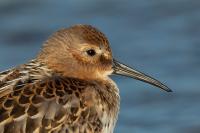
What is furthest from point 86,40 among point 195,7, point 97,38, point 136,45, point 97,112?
point 195,7

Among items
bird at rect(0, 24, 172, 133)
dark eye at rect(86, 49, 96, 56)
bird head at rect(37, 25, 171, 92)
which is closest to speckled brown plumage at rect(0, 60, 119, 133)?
bird at rect(0, 24, 172, 133)

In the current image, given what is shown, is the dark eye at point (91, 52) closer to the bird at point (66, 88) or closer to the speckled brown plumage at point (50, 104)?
the bird at point (66, 88)

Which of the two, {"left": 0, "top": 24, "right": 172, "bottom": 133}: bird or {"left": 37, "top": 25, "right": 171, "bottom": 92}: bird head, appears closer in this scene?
{"left": 0, "top": 24, "right": 172, "bottom": 133}: bird

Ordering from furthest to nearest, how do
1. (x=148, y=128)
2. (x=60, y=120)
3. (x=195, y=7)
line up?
(x=195, y=7) → (x=148, y=128) → (x=60, y=120)

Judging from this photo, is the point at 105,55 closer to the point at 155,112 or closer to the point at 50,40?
the point at 50,40


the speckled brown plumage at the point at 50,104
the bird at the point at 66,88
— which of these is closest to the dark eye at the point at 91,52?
the bird at the point at 66,88

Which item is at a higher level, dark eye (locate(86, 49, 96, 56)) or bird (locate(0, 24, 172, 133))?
dark eye (locate(86, 49, 96, 56))

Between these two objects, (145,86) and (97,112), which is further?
(145,86)

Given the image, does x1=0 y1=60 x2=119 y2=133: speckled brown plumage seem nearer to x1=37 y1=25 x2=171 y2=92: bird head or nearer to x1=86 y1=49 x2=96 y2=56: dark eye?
x1=37 y1=25 x2=171 y2=92: bird head

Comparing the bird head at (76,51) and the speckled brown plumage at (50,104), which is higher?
the bird head at (76,51)
